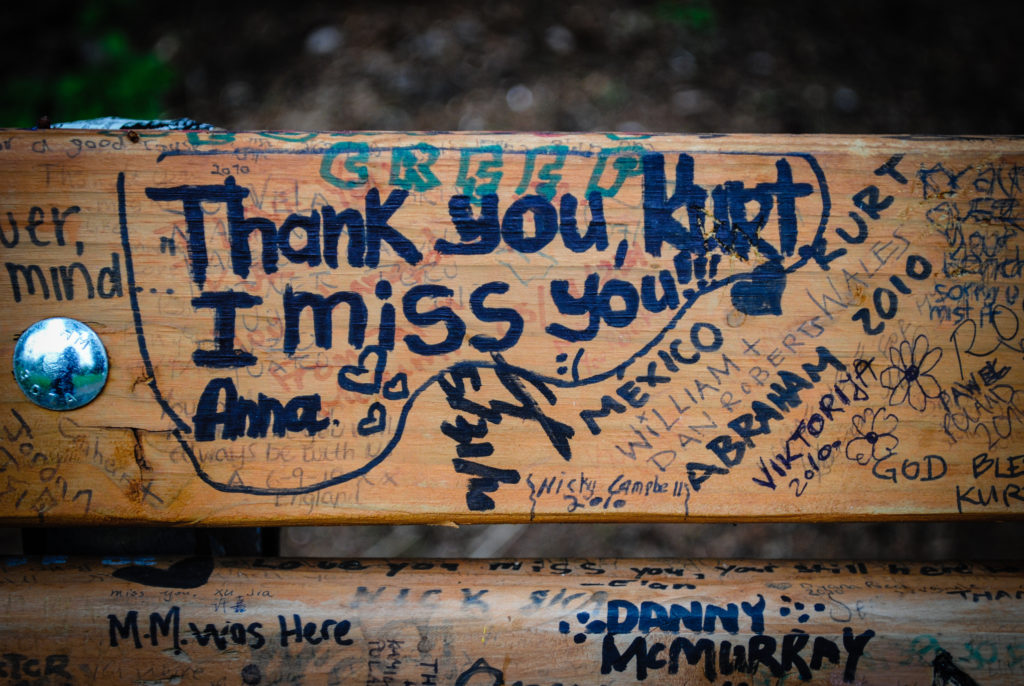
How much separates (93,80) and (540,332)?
2484 millimetres

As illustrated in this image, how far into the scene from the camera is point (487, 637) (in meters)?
1.02

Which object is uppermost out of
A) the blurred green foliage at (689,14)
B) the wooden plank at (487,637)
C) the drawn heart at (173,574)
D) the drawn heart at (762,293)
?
the blurred green foliage at (689,14)

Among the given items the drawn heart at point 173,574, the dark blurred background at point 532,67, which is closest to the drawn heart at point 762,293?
the drawn heart at point 173,574

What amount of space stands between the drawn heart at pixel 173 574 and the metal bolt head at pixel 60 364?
0.32 m

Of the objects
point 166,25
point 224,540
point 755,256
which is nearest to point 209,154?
point 224,540

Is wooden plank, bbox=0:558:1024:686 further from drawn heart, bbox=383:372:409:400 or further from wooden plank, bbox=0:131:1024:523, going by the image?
drawn heart, bbox=383:372:409:400

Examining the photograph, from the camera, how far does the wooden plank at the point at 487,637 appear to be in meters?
1.02

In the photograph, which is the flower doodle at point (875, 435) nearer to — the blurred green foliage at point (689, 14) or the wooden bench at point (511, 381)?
the wooden bench at point (511, 381)

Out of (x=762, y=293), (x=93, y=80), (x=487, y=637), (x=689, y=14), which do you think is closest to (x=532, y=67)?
(x=689, y=14)

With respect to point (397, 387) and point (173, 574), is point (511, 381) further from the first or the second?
point (173, 574)

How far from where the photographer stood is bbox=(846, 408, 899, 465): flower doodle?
1.05 m

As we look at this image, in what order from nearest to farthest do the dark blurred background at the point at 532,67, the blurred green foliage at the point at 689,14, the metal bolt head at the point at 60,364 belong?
the metal bolt head at the point at 60,364 < the dark blurred background at the point at 532,67 < the blurred green foliage at the point at 689,14

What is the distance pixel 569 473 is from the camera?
3.43 ft

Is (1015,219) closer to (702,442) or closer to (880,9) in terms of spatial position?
(702,442)
